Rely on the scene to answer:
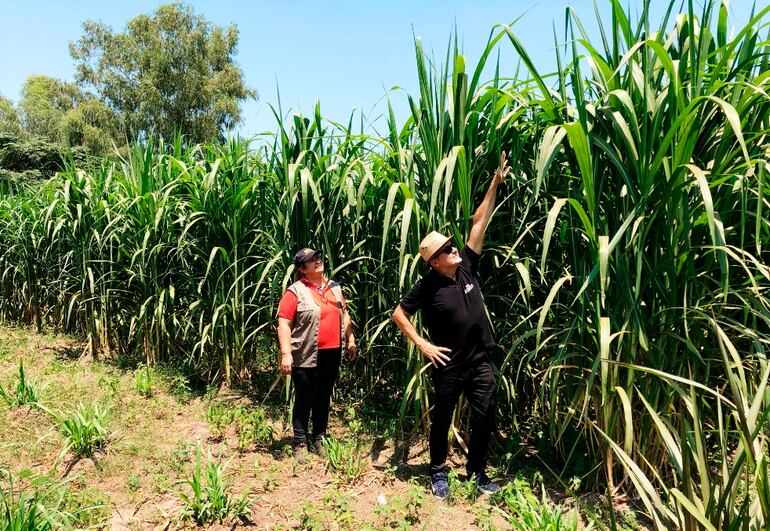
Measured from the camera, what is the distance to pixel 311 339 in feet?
9.78

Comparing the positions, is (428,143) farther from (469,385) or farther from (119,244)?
(119,244)

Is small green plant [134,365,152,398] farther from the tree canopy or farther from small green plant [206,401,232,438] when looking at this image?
the tree canopy

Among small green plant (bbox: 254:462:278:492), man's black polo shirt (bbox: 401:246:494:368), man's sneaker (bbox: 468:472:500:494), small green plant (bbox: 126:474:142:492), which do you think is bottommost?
small green plant (bbox: 126:474:142:492)

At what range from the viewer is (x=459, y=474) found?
9.05ft

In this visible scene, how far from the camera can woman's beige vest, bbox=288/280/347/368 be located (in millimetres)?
2977

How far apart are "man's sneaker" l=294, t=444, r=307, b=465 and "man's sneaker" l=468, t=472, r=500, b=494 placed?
3.14 ft

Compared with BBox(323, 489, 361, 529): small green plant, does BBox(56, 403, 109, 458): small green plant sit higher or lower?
higher

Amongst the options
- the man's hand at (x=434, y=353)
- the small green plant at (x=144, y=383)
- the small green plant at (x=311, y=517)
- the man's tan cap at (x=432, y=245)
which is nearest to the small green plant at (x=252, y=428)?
the small green plant at (x=311, y=517)

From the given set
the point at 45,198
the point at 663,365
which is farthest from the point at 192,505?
the point at 45,198

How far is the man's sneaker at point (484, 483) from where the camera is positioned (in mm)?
2547

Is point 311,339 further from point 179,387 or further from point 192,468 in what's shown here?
point 179,387

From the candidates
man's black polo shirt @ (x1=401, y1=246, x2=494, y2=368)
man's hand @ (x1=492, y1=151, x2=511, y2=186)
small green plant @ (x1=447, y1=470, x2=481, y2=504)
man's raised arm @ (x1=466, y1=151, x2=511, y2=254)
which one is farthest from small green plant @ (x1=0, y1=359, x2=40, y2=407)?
man's hand @ (x1=492, y1=151, x2=511, y2=186)

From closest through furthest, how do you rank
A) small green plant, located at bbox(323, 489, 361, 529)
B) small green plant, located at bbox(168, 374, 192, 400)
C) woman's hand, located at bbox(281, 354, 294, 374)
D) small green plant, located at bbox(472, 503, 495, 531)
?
small green plant, located at bbox(472, 503, 495, 531) < small green plant, located at bbox(323, 489, 361, 529) < woman's hand, located at bbox(281, 354, 294, 374) < small green plant, located at bbox(168, 374, 192, 400)

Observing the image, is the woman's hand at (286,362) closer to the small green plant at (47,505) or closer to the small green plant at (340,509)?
the small green plant at (340,509)
